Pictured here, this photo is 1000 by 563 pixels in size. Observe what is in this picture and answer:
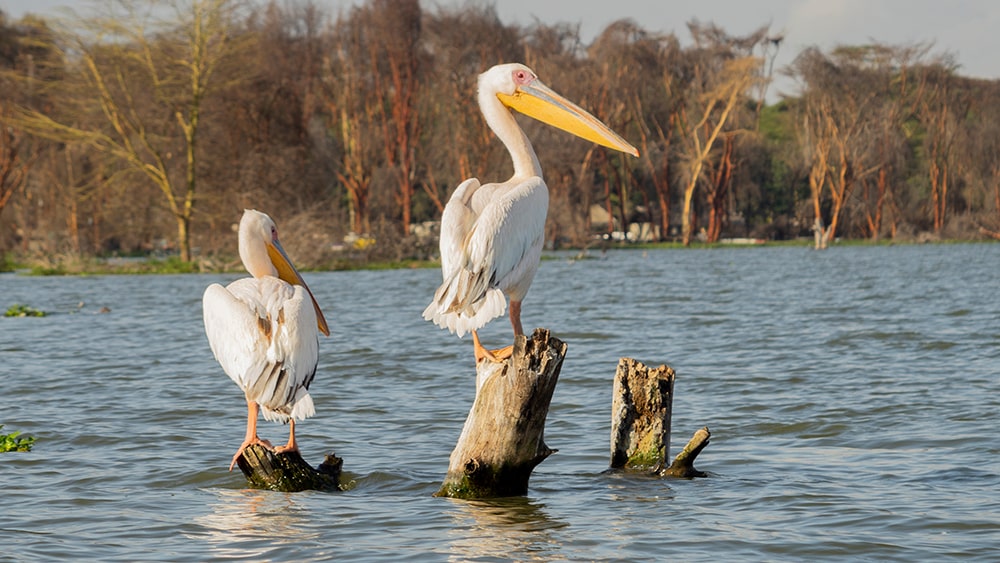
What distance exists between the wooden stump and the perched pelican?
5.71 feet

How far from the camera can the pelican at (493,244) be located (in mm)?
6488

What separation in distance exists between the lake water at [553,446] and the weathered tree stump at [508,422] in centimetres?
15

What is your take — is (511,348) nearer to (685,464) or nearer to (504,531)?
(504,531)

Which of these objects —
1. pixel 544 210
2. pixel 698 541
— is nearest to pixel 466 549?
pixel 698 541

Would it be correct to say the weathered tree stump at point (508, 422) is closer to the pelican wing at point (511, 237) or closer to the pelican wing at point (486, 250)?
the pelican wing at point (486, 250)

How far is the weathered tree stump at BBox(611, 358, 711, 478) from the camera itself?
6.89 meters

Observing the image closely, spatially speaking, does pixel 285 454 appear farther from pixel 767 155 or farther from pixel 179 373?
pixel 767 155

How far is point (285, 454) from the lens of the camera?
21.4ft

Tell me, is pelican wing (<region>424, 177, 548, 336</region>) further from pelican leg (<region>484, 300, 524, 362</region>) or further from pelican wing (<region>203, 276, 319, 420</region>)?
pelican wing (<region>203, 276, 319, 420</region>)

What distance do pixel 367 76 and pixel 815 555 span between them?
49573mm

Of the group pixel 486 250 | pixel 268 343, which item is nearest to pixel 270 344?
pixel 268 343

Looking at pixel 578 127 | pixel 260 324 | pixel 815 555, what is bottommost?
pixel 815 555

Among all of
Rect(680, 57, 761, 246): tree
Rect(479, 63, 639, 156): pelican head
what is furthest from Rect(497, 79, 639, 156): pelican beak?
Rect(680, 57, 761, 246): tree

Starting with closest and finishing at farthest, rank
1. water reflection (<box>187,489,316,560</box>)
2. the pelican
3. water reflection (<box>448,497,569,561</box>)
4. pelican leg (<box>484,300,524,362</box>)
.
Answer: water reflection (<box>448,497,569,561</box>), water reflection (<box>187,489,316,560</box>), pelican leg (<box>484,300,524,362</box>), the pelican
